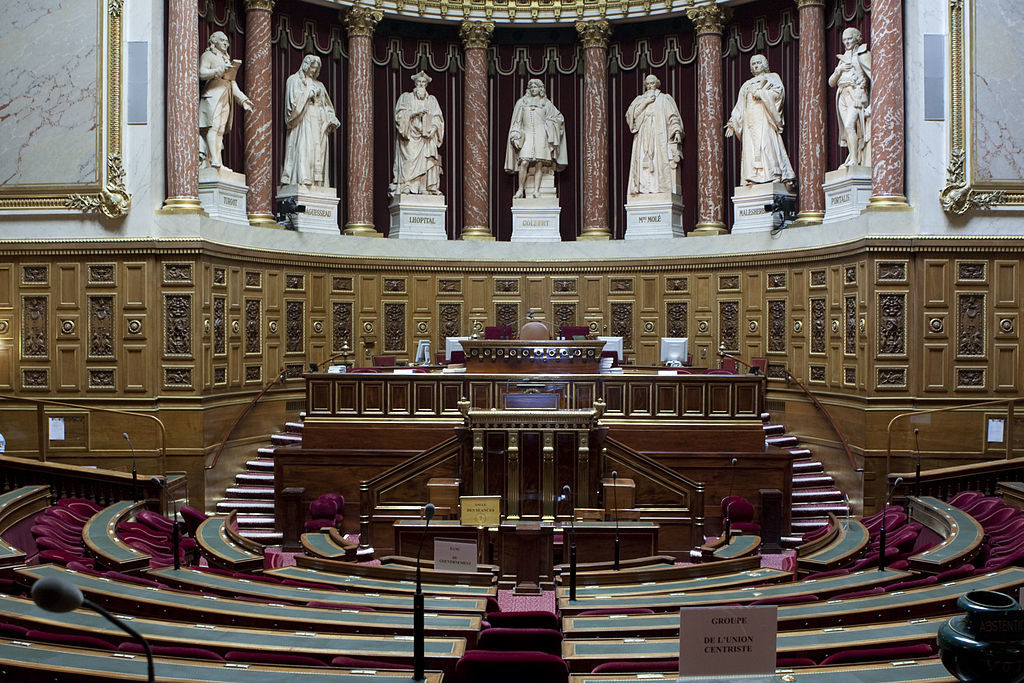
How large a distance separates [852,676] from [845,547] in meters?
6.05

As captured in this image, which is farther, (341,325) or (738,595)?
(341,325)

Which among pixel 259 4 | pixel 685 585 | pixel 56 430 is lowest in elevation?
pixel 685 585

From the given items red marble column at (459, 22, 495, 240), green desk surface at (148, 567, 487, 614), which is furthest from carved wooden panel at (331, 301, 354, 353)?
green desk surface at (148, 567, 487, 614)

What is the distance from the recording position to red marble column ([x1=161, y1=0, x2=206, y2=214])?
55.1ft

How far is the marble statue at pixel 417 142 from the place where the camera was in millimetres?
22391

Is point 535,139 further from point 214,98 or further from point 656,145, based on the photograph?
point 214,98

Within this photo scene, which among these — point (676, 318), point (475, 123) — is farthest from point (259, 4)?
point (676, 318)

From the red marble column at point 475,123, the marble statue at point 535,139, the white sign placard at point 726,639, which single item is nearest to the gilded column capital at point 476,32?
the red marble column at point 475,123

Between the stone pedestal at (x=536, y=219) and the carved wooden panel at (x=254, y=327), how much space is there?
639 centimetres

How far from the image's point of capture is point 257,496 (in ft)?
54.8

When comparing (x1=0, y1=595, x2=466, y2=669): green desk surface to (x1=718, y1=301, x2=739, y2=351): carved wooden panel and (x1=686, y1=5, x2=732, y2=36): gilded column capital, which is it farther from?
(x1=686, y1=5, x2=732, y2=36): gilded column capital

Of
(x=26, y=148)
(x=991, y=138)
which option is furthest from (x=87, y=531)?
(x=991, y=138)

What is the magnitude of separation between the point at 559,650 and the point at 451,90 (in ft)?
61.5

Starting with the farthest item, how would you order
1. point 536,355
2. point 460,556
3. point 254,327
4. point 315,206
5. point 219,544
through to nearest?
point 315,206
point 254,327
point 536,355
point 219,544
point 460,556
